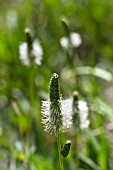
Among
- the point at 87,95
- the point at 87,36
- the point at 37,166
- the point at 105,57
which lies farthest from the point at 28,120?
the point at 87,36

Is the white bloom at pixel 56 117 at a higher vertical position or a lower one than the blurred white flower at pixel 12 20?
lower

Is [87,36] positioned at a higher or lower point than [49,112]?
higher

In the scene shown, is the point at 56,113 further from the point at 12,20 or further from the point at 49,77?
the point at 12,20

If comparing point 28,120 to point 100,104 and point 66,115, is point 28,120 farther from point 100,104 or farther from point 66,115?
point 66,115

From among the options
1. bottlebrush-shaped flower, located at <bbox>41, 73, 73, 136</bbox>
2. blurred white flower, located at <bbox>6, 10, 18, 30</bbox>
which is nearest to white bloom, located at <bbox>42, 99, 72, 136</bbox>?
bottlebrush-shaped flower, located at <bbox>41, 73, 73, 136</bbox>

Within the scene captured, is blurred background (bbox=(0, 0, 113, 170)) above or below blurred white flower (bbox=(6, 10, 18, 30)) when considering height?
below

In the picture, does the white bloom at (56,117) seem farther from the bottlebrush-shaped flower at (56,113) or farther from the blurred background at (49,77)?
the blurred background at (49,77)

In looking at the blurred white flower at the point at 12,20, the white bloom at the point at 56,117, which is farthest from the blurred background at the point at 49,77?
the white bloom at the point at 56,117

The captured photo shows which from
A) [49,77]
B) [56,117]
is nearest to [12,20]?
[49,77]

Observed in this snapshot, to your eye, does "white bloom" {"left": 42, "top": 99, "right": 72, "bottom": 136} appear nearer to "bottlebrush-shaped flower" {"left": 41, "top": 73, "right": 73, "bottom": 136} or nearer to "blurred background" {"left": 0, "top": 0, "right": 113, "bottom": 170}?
"bottlebrush-shaped flower" {"left": 41, "top": 73, "right": 73, "bottom": 136}
